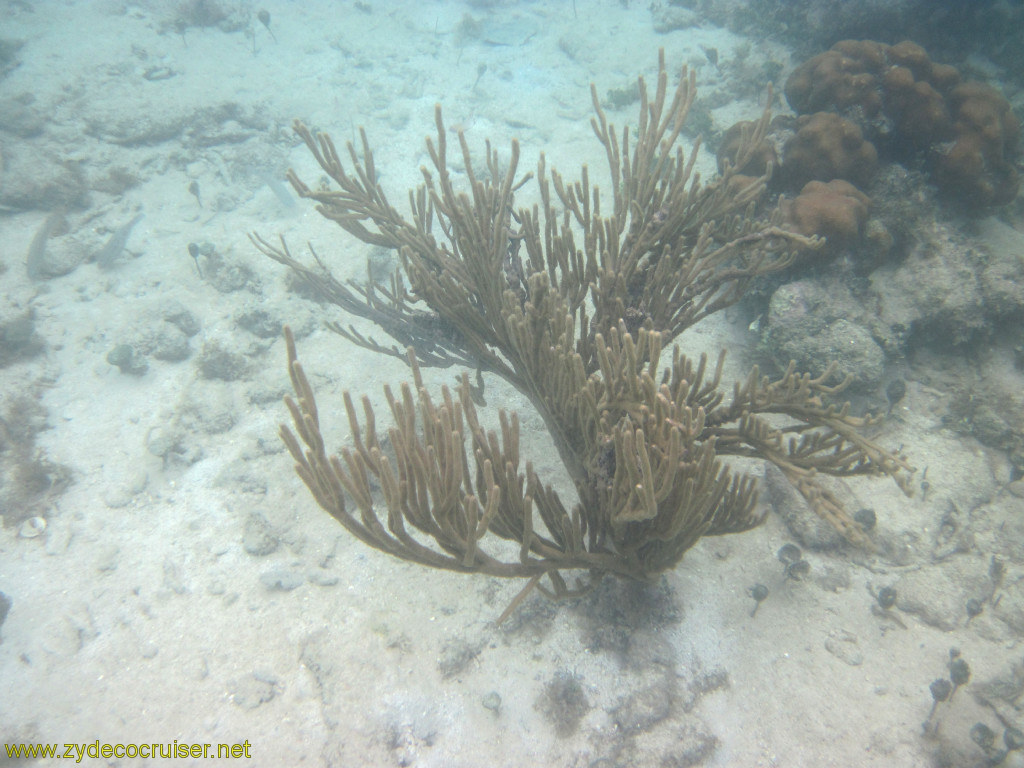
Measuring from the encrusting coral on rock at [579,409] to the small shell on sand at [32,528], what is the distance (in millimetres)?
2955

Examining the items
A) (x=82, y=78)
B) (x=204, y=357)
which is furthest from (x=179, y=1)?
(x=204, y=357)

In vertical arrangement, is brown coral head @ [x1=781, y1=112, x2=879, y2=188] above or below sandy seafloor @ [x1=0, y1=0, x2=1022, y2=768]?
above

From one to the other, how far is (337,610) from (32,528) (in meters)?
3.23

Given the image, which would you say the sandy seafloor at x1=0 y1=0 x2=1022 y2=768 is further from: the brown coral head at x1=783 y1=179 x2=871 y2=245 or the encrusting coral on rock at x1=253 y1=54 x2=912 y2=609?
the brown coral head at x1=783 y1=179 x2=871 y2=245

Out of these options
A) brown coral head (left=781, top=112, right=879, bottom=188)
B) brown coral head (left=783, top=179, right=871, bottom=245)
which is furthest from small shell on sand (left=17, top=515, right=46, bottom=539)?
brown coral head (left=781, top=112, right=879, bottom=188)

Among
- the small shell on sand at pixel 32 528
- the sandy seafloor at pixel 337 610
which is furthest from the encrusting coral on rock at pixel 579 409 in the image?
the small shell on sand at pixel 32 528

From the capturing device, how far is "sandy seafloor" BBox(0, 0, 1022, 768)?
2.86 m

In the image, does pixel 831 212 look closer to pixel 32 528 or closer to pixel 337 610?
pixel 337 610

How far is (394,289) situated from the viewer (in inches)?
164

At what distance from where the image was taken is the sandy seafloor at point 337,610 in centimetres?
286

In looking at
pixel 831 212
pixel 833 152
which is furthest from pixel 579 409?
pixel 833 152

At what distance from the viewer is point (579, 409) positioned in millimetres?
2516

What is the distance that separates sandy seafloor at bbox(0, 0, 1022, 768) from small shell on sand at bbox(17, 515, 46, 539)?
7 cm

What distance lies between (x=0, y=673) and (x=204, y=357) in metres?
3.10
